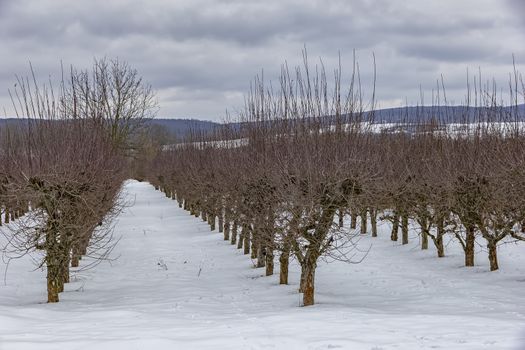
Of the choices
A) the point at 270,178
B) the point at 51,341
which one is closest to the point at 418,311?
the point at 270,178

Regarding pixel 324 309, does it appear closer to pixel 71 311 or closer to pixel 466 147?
pixel 71 311

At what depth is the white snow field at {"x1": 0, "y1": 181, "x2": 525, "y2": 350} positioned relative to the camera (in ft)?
25.2

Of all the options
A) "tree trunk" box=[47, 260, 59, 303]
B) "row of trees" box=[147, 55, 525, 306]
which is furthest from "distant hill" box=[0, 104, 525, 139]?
"tree trunk" box=[47, 260, 59, 303]

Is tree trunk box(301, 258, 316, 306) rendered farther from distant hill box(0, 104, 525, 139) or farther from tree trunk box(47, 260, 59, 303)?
tree trunk box(47, 260, 59, 303)

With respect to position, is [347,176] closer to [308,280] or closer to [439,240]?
[308,280]

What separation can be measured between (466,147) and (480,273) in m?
4.04

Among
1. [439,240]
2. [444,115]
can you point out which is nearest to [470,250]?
[439,240]

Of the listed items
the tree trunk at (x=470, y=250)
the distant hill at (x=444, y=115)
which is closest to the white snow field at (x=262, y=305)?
the tree trunk at (x=470, y=250)

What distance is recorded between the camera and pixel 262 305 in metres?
11.7

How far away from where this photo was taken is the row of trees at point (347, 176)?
1071 cm

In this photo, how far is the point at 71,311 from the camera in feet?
35.3

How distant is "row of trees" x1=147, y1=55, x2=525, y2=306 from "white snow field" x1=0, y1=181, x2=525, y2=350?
857 millimetres

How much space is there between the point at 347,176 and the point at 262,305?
3.43 meters

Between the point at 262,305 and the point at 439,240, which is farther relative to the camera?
the point at 439,240
